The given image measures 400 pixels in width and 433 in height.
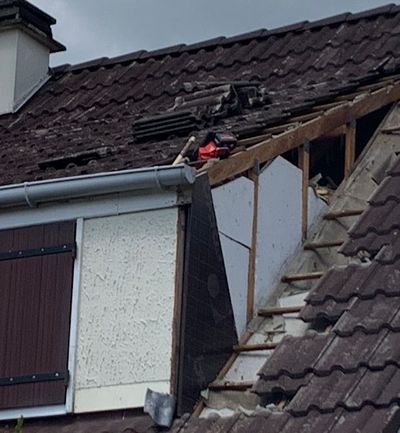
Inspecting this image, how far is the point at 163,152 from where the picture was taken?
Answer: 12992 millimetres

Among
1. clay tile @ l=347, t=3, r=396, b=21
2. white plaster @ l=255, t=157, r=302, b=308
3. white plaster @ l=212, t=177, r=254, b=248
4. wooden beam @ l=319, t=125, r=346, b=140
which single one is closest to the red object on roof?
white plaster @ l=212, t=177, r=254, b=248

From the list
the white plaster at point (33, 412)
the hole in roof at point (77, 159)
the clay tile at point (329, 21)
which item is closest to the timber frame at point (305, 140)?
the hole in roof at point (77, 159)

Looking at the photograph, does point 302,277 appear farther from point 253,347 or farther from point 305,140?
point 305,140

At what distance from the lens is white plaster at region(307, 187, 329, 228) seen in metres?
13.6

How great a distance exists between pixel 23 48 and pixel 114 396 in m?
7.17

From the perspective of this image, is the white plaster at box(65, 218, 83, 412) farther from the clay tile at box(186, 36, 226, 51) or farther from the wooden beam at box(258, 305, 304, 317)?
the clay tile at box(186, 36, 226, 51)

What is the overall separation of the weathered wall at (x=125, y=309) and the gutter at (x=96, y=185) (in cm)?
Answer: 27

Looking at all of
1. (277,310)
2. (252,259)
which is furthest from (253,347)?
(252,259)

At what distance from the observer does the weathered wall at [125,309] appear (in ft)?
37.8

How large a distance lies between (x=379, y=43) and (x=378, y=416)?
6.71 meters

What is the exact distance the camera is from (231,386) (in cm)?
1148

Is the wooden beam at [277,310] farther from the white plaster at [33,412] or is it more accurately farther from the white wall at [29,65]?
the white wall at [29,65]

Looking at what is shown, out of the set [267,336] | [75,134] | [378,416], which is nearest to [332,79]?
[75,134]

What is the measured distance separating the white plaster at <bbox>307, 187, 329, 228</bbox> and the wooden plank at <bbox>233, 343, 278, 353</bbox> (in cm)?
192
